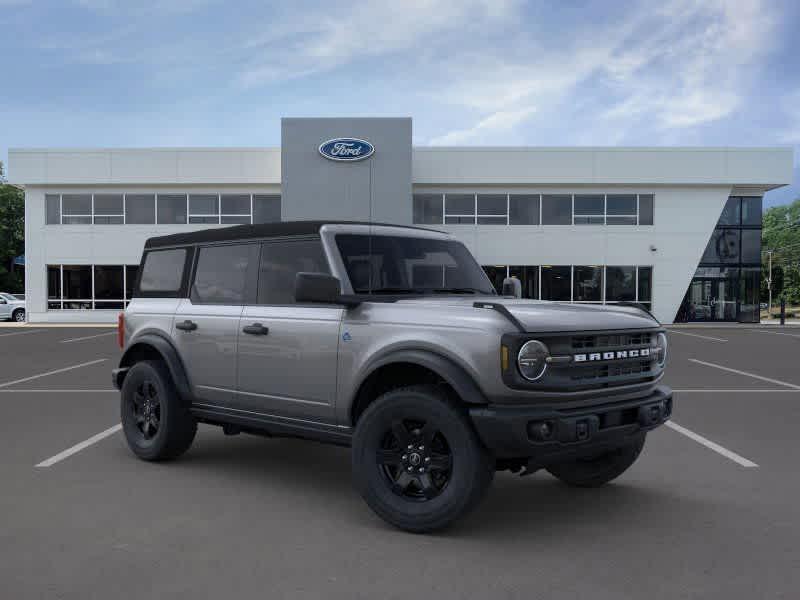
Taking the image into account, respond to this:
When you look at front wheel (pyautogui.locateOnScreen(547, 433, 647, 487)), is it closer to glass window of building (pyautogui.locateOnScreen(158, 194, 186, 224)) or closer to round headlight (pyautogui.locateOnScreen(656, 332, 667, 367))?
round headlight (pyautogui.locateOnScreen(656, 332, 667, 367))

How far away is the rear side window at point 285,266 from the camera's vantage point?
5.12 metres

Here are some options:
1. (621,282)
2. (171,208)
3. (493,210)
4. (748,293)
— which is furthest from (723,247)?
(171,208)

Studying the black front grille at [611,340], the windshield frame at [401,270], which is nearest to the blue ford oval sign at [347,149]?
the windshield frame at [401,270]

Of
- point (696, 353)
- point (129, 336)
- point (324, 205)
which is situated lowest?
point (696, 353)

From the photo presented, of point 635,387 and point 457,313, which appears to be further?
point 635,387

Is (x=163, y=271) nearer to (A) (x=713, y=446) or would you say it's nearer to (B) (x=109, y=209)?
(A) (x=713, y=446)

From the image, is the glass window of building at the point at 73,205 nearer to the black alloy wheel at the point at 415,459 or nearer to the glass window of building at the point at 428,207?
the glass window of building at the point at 428,207

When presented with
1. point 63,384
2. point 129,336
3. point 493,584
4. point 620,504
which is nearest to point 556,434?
point 493,584

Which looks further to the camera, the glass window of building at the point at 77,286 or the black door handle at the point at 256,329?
the glass window of building at the point at 77,286

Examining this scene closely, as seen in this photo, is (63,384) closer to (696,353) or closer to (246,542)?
(246,542)

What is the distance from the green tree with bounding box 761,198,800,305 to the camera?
265 ft

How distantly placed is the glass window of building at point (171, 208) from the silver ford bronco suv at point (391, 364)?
87.6 feet

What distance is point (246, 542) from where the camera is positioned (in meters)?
4.13

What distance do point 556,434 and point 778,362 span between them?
13.5m
